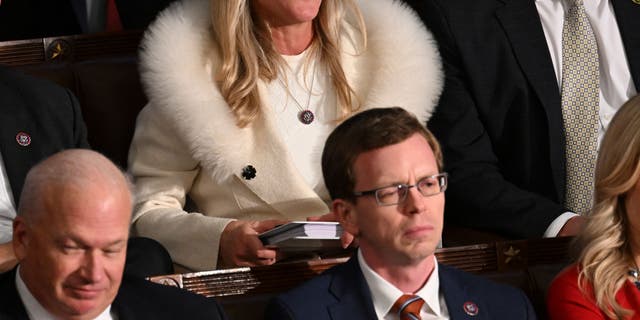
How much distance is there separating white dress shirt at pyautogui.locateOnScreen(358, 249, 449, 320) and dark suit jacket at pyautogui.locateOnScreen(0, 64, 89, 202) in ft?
3.07

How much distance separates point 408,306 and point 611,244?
0.50 metres

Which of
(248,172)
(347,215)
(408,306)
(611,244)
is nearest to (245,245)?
(248,172)

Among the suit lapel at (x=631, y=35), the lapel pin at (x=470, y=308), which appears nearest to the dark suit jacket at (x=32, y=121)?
the lapel pin at (x=470, y=308)

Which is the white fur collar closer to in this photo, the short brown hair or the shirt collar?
the short brown hair

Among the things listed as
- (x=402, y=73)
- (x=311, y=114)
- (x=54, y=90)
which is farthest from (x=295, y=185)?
(x=54, y=90)

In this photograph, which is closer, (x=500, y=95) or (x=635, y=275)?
(x=635, y=275)

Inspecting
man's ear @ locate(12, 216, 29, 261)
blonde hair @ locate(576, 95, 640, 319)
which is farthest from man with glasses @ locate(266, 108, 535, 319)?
man's ear @ locate(12, 216, 29, 261)

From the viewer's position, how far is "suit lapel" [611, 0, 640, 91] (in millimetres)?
3660

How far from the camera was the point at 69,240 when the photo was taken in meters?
2.24

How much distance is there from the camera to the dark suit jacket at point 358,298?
8.14 ft

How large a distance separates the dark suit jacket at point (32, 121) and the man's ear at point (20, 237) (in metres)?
0.79

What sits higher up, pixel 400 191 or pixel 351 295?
pixel 400 191

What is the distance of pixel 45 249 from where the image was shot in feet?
7.38

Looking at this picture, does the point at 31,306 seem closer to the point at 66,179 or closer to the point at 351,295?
the point at 66,179
